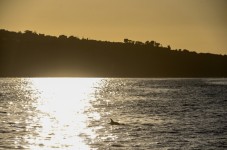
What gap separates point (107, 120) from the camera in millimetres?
113125

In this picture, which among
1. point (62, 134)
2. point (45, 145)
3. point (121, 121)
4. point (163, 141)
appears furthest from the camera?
point (121, 121)

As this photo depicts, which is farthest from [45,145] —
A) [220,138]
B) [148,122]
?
[148,122]

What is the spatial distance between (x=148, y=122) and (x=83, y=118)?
15.3 metres

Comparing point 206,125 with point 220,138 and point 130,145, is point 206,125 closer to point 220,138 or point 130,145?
point 220,138

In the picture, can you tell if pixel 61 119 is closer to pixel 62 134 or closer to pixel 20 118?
pixel 20 118

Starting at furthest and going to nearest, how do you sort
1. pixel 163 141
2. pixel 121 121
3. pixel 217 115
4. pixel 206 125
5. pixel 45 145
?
pixel 217 115
pixel 121 121
pixel 206 125
pixel 163 141
pixel 45 145

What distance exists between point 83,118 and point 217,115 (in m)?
27.5

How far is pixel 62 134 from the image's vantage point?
8781 cm

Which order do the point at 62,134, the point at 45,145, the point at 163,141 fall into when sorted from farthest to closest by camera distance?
1. the point at 62,134
2. the point at 163,141
3. the point at 45,145

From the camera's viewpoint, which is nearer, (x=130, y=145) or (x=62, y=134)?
(x=130, y=145)

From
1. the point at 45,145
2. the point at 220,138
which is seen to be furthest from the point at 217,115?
the point at 45,145

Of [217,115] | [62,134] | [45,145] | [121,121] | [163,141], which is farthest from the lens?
[217,115]

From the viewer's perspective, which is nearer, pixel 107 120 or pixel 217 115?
pixel 107 120

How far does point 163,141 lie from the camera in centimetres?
8131
